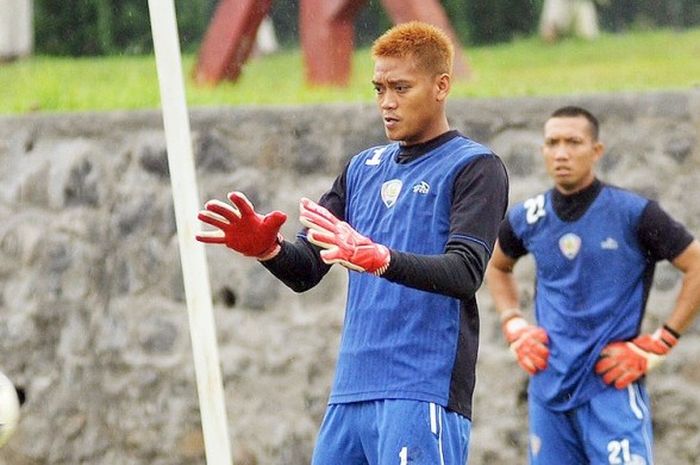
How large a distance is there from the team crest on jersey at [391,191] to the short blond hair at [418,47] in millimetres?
384

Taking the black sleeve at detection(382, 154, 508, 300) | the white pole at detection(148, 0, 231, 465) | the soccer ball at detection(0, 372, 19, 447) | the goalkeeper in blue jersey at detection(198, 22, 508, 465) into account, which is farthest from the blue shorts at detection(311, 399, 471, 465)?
the soccer ball at detection(0, 372, 19, 447)

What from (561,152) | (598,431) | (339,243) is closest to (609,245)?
(561,152)

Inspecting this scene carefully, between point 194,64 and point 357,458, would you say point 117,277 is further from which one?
point 357,458

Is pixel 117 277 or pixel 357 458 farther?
pixel 117 277

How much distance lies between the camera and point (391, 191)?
5.26m

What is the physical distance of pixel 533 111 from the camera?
833 cm

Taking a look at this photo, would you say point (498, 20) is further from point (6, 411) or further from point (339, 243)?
point (339, 243)

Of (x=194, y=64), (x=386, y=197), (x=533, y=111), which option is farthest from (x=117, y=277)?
(x=386, y=197)

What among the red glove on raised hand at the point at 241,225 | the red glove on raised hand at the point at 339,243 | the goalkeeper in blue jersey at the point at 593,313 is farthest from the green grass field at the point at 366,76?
the red glove on raised hand at the point at 339,243

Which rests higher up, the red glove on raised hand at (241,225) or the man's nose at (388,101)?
the man's nose at (388,101)

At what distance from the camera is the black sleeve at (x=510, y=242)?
7.48 metres

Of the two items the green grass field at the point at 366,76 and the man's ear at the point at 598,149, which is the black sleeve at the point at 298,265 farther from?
the green grass field at the point at 366,76

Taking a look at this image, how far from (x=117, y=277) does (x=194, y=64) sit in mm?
1730

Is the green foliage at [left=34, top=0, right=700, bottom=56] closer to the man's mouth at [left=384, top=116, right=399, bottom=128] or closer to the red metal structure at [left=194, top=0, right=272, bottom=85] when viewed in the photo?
the red metal structure at [left=194, top=0, right=272, bottom=85]
